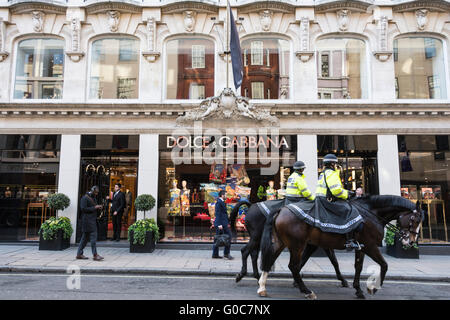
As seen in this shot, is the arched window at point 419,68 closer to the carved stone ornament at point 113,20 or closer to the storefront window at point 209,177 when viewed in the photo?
the storefront window at point 209,177

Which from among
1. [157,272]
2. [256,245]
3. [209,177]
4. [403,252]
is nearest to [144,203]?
[209,177]

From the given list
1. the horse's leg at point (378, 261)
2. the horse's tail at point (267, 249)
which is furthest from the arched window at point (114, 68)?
the horse's leg at point (378, 261)

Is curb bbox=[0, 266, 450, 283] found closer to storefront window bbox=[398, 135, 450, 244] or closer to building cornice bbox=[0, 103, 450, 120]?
storefront window bbox=[398, 135, 450, 244]

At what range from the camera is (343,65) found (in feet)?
46.1

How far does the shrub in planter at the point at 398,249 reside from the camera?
36.3 ft

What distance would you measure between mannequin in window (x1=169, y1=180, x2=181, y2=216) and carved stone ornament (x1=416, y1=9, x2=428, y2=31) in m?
12.1

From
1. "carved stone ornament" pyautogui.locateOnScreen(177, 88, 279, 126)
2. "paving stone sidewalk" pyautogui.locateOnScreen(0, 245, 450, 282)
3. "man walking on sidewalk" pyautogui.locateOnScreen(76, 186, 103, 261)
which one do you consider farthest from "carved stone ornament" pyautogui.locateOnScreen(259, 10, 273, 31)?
"man walking on sidewalk" pyautogui.locateOnScreen(76, 186, 103, 261)

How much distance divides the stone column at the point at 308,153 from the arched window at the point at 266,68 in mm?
2075

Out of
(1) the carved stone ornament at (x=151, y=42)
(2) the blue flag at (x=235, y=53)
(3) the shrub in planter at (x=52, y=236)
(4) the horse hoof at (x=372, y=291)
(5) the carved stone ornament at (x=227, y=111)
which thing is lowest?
(4) the horse hoof at (x=372, y=291)

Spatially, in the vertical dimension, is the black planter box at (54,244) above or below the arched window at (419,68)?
below

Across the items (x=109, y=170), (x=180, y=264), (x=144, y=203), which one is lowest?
(x=180, y=264)

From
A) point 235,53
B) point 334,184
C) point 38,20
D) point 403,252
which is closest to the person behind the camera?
point 334,184

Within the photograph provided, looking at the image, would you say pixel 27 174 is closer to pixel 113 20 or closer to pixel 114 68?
pixel 114 68

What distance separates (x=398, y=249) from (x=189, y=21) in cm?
1206
